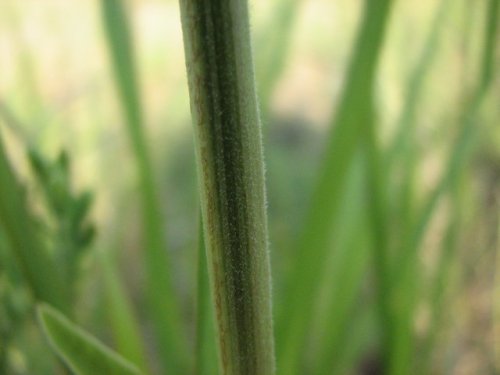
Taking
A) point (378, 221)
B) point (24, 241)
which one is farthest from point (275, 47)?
point (24, 241)

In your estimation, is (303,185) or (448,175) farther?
(303,185)

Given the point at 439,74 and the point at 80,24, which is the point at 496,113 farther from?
the point at 80,24

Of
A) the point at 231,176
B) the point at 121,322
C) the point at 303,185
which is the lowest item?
the point at 303,185

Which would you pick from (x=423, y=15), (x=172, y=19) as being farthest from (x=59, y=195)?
(x=172, y=19)

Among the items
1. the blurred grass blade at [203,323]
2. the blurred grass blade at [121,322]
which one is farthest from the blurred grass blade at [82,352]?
the blurred grass blade at [121,322]

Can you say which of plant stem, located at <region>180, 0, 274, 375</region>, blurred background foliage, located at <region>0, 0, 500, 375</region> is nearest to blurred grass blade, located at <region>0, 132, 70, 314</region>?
blurred background foliage, located at <region>0, 0, 500, 375</region>

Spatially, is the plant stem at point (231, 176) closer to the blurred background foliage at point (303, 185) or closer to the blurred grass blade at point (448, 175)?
the blurred background foliage at point (303, 185)

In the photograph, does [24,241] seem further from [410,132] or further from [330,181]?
[410,132]
